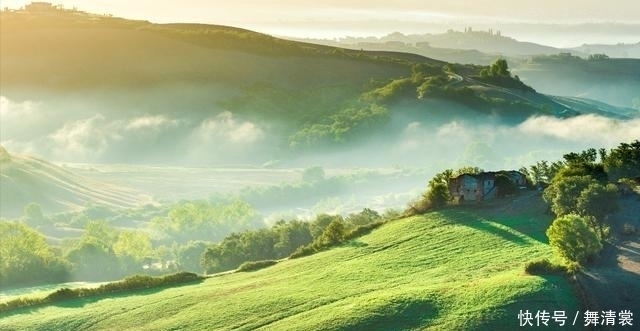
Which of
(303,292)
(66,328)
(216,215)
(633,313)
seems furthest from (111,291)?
(216,215)

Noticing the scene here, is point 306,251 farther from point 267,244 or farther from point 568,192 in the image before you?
point 568,192

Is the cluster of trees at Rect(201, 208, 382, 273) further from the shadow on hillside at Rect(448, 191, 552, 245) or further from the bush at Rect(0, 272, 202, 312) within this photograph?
the bush at Rect(0, 272, 202, 312)

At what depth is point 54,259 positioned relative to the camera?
13588cm

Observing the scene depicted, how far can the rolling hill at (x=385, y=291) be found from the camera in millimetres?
72688

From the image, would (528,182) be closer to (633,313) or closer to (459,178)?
(459,178)

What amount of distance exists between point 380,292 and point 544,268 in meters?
14.2

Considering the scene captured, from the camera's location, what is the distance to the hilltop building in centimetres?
10362

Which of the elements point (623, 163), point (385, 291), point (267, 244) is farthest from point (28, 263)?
point (623, 163)

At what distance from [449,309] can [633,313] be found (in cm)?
1400

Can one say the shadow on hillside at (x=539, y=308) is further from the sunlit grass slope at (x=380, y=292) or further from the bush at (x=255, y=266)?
the bush at (x=255, y=266)

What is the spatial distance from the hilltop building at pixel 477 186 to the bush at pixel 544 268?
26.1 m

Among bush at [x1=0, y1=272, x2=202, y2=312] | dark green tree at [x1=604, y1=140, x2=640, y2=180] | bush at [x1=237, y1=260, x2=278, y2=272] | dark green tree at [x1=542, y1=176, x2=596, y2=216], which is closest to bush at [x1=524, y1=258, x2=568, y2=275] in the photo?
dark green tree at [x1=542, y1=176, x2=596, y2=216]

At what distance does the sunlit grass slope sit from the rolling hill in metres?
0.10

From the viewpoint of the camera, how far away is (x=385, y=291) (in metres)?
79.9
